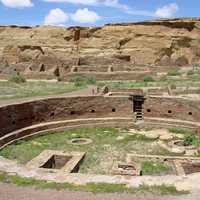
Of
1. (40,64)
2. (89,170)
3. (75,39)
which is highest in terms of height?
(75,39)

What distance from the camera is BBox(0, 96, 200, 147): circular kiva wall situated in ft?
52.9

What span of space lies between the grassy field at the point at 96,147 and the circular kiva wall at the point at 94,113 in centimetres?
67

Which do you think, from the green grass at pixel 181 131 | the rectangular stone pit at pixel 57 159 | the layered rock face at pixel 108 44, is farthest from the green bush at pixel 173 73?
the rectangular stone pit at pixel 57 159

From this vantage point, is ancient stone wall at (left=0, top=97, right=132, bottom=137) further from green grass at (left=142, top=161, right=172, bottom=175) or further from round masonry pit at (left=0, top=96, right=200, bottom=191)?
green grass at (left=142, top=161, right=172, bottom=175)

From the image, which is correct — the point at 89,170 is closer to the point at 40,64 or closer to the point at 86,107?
the point at 86,107

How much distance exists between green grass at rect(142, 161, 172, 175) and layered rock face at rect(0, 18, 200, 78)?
27654 millimetres

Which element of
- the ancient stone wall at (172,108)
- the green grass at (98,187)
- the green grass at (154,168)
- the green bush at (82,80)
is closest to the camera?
the green grass at (98,187)

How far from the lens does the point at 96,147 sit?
558 inches

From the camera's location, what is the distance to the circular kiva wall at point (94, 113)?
16125mm

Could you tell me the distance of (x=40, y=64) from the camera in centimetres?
3703

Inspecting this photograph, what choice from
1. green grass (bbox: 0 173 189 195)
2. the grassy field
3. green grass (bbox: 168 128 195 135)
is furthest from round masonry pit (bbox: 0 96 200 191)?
green grass (bbox: 0 173 189 195)

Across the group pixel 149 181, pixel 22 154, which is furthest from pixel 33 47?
pixel 149 181

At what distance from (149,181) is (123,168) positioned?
395 cm

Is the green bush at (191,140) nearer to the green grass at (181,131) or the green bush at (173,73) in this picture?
the green grass at (181,131)
